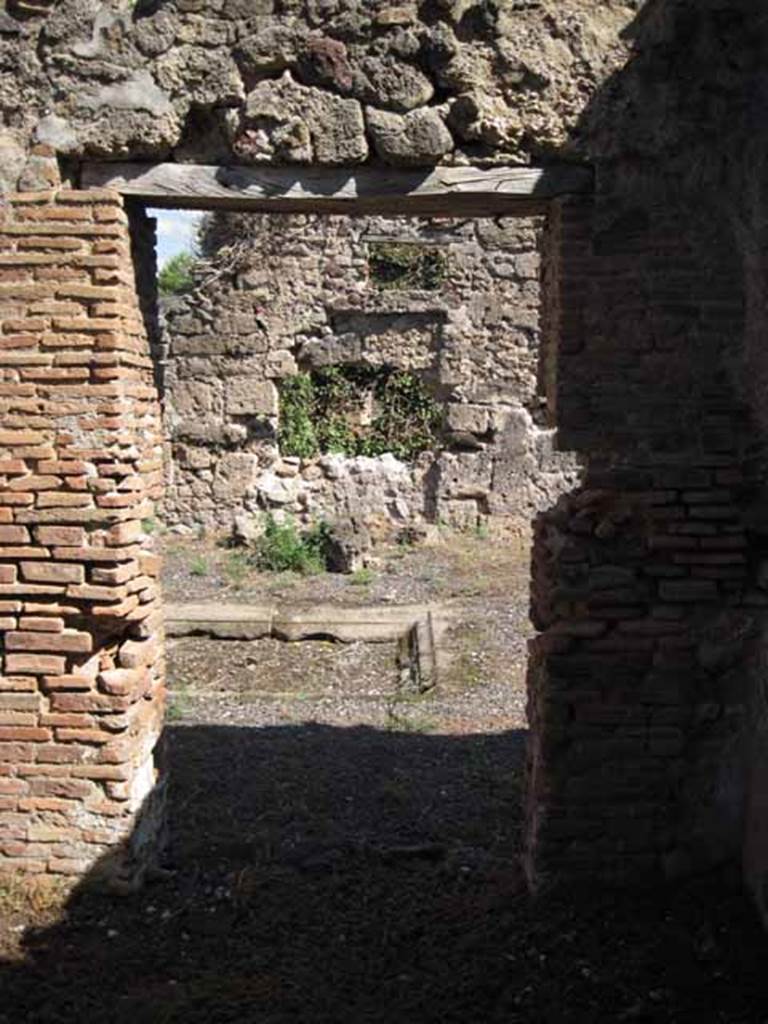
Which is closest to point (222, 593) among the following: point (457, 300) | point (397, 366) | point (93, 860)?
point (397, 366)

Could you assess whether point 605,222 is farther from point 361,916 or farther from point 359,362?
point 359,362

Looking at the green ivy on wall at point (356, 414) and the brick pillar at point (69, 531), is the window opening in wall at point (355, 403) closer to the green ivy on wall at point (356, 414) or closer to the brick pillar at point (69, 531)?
the green ivy on wall at point (356, 414)

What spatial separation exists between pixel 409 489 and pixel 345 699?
16.6 feet

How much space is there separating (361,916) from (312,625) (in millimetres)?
4350

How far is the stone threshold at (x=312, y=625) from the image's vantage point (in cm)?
840

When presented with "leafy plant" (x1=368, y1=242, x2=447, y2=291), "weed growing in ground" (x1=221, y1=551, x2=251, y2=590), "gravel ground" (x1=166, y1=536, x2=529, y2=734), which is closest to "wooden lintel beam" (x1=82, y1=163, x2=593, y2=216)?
"gravel ground" (x1=166, y1=536, x2=529, y2=734)

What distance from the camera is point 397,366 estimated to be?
11.9 meters

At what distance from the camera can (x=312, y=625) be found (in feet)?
27.8

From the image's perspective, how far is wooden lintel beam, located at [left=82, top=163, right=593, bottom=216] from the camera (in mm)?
4043

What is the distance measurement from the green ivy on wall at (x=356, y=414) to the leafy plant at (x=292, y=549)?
1221mm

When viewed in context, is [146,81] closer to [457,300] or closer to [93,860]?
[93,860]

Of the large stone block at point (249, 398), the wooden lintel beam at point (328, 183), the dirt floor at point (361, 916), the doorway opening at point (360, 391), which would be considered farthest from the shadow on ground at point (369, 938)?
the large stone block at point (249, 398)

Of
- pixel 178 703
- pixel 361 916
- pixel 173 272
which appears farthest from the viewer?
pixel 173 272

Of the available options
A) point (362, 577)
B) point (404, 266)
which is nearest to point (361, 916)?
point (362, 577)
